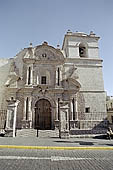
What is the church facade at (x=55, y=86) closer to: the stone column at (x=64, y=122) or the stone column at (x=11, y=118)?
the stone column at (x=64, y=122)

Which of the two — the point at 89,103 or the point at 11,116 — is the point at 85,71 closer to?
the point at 89,103

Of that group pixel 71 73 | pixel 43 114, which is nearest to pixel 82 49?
pixel 71 73

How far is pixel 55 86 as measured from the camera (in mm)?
16469

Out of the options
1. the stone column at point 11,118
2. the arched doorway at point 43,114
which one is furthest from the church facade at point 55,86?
the stone column at point 11,118

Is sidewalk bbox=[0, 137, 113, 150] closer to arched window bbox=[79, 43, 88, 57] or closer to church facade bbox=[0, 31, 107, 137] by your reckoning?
church facade bbox=[0, 31, 107, 137]

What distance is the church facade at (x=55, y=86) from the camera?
15.4 metres

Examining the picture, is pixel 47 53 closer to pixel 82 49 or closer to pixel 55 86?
pixel 55 86

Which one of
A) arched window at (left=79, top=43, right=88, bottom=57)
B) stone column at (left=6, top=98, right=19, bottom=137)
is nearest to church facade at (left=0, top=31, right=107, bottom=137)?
arched window at (left=79, top=43, right=88, bottom=57)

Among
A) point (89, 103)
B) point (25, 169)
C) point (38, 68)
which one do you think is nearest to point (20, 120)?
point (38, 68)

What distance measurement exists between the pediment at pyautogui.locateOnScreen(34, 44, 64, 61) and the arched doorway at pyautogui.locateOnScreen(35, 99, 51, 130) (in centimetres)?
561

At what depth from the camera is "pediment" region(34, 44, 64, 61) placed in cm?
1778

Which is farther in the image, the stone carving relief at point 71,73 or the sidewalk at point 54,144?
the stone carving relief at point 71,73

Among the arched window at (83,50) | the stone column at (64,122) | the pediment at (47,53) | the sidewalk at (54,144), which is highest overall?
the arched window at (83,50)

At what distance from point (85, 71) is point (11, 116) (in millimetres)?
11508
